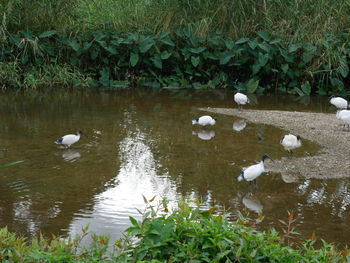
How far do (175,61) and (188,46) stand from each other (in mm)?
513

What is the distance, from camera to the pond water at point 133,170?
21.1 feet

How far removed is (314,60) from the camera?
47.3ft

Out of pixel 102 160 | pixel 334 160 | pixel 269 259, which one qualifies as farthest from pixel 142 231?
pixel 334 160

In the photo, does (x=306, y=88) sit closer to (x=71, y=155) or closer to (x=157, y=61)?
(x=157, y=61)

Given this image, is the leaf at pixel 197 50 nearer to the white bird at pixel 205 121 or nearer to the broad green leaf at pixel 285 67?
the broad green leaf at pixel 285 67

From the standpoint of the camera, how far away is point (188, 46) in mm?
15039

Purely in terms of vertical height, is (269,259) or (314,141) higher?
(269,259)

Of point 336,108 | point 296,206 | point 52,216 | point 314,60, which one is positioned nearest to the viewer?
point 52,216

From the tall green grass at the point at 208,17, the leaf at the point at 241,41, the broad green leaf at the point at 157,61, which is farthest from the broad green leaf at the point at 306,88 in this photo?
the broad green leaf at the point at 157,61

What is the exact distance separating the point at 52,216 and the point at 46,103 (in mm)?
6914

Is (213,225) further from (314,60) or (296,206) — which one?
(314,60)

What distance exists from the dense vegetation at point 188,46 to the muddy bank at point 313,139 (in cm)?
258

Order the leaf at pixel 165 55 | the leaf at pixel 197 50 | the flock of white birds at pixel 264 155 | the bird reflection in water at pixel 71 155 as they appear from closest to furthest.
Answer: the flock of white birds at pixel 264 155
the bird reflection in water at pixel 71 155
the leaf at pixel 197 50
the leaf at pixel 165 55

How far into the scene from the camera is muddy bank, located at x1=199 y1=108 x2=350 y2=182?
26.6 feet
